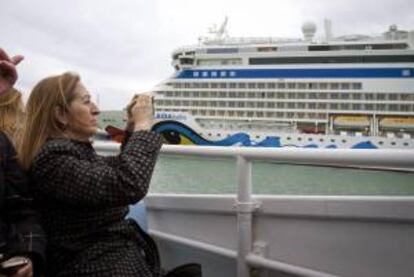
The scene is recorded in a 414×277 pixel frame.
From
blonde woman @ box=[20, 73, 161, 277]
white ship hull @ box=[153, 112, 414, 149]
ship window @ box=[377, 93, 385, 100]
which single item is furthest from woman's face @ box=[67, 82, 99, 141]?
ship window @ box=[377, 93, 385, 100]

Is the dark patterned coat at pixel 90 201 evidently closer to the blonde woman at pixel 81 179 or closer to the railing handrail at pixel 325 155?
the blonde woman at pixel 81 179

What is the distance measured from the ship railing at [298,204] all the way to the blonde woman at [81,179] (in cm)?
29

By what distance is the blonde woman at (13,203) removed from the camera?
76 centimetres

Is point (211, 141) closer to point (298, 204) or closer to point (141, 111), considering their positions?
point (298, 204)

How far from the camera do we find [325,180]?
5.28 ft

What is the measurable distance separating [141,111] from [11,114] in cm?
25

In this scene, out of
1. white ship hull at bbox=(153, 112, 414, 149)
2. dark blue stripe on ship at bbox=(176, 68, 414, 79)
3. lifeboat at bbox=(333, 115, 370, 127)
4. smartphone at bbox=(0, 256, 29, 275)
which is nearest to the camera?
smartphone at bbox=(0, 256, 29, 275)

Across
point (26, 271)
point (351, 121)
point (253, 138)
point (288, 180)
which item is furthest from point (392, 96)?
point (26, 271)

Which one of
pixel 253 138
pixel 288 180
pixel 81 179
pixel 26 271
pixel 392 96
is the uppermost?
pixel 392 96

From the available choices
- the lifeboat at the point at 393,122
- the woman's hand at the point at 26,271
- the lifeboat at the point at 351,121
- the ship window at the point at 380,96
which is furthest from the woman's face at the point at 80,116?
the ship window at the point at 380,96

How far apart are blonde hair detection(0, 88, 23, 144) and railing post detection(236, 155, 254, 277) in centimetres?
50

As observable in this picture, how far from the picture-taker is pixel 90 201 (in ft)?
2.64

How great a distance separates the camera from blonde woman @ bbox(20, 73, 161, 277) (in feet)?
2.64

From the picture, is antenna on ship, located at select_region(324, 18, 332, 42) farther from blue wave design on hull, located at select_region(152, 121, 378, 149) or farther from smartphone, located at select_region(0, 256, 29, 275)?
smartphone, located at select_region(0, 256, 29, 275)
